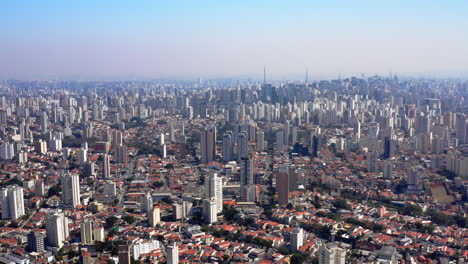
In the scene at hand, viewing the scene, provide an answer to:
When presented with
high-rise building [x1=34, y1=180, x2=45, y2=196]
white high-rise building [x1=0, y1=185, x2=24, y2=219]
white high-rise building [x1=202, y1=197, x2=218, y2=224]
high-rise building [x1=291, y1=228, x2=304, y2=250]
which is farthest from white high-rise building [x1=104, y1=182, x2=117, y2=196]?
high-rise building [x1=291, y1=228, x2=304, y2=250]

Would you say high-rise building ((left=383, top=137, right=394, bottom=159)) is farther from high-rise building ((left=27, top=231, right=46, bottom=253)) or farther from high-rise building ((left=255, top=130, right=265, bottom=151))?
high-rise building ((left=27, top=231, right=46, bottom=253))

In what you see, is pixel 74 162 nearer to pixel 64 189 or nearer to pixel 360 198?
pixel 64 189

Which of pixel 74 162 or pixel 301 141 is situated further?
pixel 301 141

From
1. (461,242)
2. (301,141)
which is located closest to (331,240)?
(461,242)

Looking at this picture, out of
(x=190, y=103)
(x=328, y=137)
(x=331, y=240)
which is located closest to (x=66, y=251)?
(x=331, y=240)

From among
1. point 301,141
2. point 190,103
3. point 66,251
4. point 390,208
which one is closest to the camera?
point 66,251

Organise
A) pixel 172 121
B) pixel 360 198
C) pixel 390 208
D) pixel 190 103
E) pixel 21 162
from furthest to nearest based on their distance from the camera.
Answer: pixel 190 103 → pixel 172 121 → pixel 21 162 → pixel 360 198 → pixel 390 208

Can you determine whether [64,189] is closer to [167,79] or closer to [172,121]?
[172,121]

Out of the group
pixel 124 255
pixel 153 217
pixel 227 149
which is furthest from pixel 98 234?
pixel 227 149
